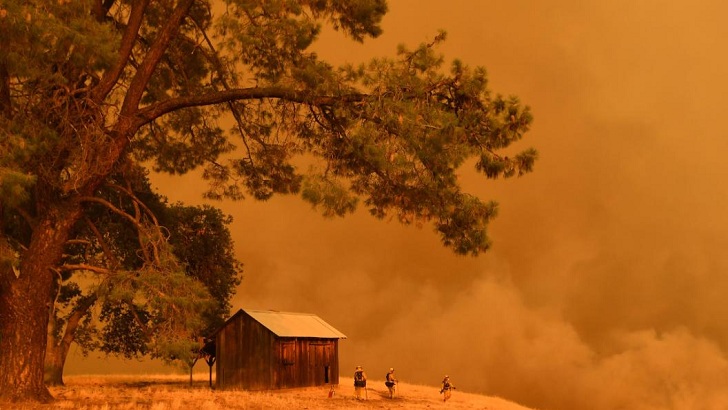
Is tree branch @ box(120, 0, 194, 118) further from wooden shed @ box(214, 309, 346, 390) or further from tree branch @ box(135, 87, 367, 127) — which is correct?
wooden shed @ box(214, 309, 346, 390)

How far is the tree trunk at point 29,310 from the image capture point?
17953mm

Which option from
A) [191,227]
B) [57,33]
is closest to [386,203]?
[57,33]

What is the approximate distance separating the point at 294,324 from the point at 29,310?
55.1 ft

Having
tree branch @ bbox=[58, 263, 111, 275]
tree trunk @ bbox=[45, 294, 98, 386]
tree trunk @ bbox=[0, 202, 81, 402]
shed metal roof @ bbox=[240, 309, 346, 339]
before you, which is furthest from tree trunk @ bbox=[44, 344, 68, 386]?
tree branch @ bbox=[58, 263, 111, 275]

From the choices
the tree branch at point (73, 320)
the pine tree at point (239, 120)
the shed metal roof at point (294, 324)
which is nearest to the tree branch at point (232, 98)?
the pine tree at point (239, 120)

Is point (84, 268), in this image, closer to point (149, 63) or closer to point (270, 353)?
point (149, 63)

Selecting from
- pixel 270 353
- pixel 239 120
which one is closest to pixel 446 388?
pixel 270 353

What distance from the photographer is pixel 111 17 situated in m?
22.2

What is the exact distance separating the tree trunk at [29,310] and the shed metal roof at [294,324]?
13.6 meters

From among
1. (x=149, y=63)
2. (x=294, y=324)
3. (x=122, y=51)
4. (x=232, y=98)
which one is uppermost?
(x=122, y=51)

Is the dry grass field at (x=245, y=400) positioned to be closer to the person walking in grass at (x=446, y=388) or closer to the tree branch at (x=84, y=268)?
the person walking in grass at (x=446, y=388)

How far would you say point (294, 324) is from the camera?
33.9 m

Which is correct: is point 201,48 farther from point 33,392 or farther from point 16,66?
point 33,392

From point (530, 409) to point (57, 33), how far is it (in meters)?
25.9
